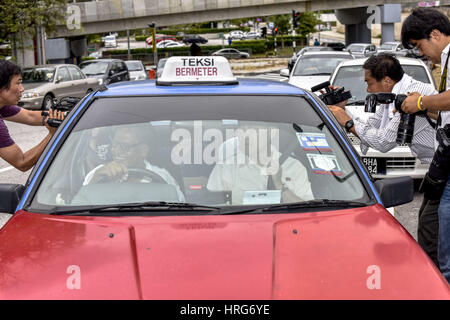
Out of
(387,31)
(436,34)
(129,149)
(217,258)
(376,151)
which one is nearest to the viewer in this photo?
(217,258)

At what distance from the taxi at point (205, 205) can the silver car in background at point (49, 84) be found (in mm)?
16475

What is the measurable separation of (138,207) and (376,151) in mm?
5137

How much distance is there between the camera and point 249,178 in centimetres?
337

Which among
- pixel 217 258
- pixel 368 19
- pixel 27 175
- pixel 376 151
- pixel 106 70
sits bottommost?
pixel 27 175

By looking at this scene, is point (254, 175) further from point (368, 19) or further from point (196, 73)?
point (368, 19)

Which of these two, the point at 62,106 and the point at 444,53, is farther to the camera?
the point at 62,106

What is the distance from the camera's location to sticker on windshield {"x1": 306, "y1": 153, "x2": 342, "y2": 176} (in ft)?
11.0

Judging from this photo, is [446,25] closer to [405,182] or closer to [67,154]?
[405,182]

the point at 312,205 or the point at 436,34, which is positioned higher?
the point at 436,34

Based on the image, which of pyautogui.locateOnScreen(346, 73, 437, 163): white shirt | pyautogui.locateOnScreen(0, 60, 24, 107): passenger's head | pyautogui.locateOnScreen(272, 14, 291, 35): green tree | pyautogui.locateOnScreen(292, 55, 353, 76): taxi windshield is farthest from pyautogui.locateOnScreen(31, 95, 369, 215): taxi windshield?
pyautogui.locateOnScreen(272, 14, 291, 35): green tree

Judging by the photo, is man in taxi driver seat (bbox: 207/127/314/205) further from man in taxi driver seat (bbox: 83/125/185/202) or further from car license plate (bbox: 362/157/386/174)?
car license plate (bbox: 362/157/386/174)

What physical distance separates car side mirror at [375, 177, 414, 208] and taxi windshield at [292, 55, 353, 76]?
11903 mm

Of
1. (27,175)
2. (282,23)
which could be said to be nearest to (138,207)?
(27,175)

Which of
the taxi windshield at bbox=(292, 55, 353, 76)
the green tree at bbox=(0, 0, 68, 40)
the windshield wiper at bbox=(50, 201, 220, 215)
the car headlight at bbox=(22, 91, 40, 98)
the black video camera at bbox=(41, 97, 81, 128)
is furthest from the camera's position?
the green tree at bbox=(0, 0, 68, 40)
